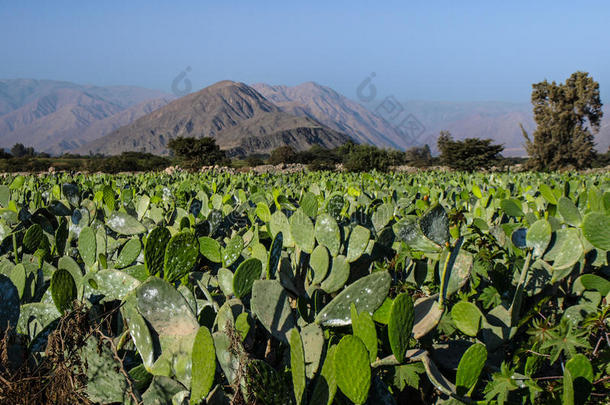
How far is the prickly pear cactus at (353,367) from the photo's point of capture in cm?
92

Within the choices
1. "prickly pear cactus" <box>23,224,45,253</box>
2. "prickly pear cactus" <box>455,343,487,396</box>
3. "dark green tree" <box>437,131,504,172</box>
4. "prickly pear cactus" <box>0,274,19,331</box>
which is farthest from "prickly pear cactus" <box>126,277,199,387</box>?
"dark green tree" <box>437,131,504,172</box>

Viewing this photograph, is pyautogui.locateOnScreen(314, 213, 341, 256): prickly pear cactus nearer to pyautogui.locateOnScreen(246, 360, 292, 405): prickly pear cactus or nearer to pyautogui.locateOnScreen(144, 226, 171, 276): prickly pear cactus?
pyautogui.locateOnScreen(144, 226, 171, 276): prickly pear cactus

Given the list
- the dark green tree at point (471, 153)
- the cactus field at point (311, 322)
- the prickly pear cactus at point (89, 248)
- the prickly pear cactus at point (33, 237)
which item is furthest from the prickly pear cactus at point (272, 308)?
the dark green tree at point (471, 153)

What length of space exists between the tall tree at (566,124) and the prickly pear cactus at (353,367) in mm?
55119

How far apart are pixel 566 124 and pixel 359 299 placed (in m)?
58.6

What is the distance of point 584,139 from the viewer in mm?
49906

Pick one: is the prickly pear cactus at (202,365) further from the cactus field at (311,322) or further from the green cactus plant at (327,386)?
the green cactus plant at (327,386)

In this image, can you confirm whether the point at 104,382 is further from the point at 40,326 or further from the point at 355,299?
the point at 355,299

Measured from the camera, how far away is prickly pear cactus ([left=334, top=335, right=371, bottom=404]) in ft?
3.01

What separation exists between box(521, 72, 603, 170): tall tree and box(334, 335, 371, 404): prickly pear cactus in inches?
2170

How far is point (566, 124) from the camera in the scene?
50.2m

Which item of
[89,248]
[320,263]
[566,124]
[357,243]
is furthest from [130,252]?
[566,124]

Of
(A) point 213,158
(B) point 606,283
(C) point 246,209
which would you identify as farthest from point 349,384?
(A) point 213,158

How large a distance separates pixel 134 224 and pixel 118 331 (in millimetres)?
1053
